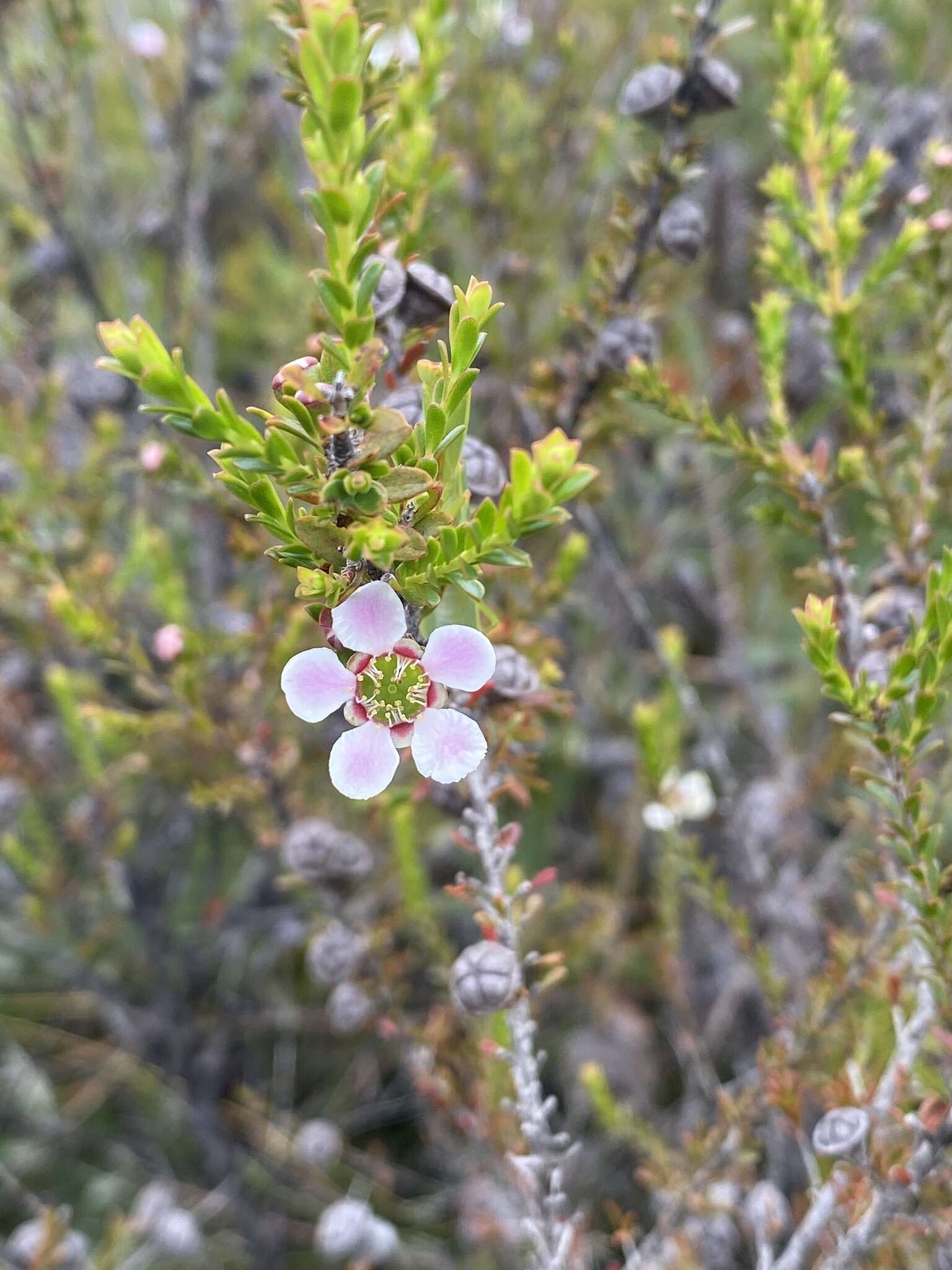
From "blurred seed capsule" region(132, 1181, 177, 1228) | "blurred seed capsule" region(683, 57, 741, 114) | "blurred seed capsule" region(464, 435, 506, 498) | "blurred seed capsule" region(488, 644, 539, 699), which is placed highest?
"blurred seed capsule" region(683, 57, 741, 114)

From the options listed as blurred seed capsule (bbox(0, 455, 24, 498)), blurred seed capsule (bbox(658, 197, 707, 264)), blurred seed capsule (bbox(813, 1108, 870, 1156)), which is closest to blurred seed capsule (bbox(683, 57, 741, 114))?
blurred seed capsule (bbox(658, 197, 707, 264))

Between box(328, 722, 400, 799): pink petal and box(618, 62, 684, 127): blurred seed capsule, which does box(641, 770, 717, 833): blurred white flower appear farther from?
box(618, 62, 684, 127): blurred seed capsule

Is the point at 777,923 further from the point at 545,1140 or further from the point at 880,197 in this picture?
the point at 880,197

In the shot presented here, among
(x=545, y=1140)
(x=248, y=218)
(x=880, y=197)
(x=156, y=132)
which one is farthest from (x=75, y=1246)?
(x=248, y=218)

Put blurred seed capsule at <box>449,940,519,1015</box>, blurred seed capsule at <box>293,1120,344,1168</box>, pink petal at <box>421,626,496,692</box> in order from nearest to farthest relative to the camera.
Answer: pink petal at <box>421,626,496,692</box>, blurred seed capsule at <box>449,940,519,1015</box>, blurred seed capsule at <box>293,1120,344,1168</box>

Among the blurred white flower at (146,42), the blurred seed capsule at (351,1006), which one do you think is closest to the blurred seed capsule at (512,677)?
the blurred seed capsule at (351,1006)

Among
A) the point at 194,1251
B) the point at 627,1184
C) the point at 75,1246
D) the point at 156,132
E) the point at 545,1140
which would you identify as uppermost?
the point at 156,132
